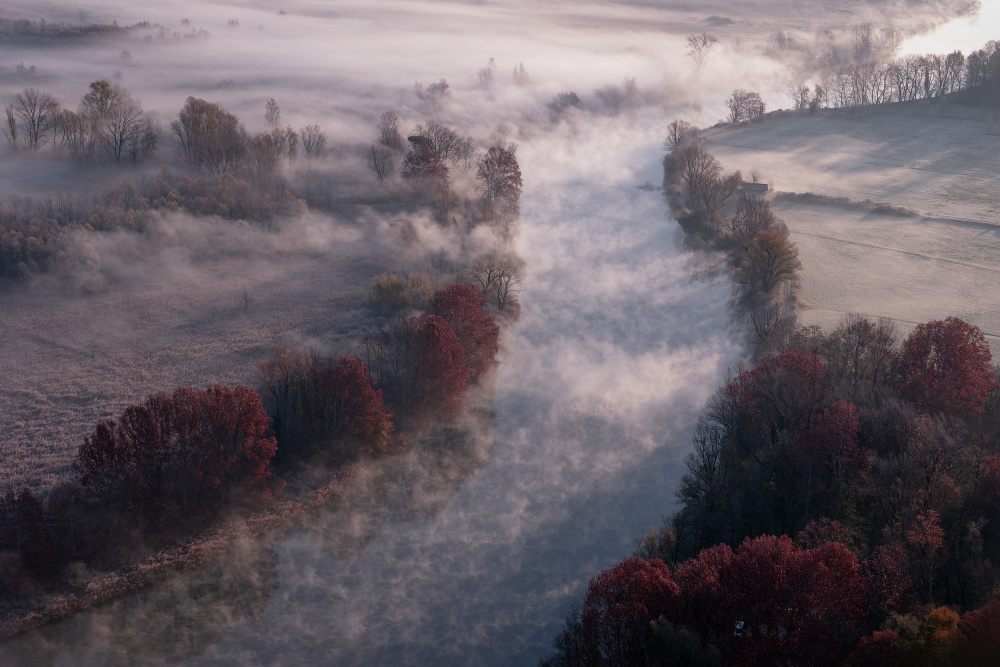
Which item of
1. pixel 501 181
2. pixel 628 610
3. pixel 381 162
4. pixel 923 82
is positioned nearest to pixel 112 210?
pixel 381 162

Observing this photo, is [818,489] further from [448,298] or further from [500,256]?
[500,256]

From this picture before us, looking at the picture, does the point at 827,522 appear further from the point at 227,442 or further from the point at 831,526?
the point at 227,442

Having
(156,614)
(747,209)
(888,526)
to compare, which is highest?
(747,209)

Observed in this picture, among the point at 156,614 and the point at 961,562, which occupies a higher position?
the point at 961,562

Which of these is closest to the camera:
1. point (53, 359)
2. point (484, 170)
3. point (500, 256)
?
point (53, 359)

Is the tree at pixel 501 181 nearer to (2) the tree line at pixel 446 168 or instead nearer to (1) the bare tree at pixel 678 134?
(2) the tree line at pixel 446 168

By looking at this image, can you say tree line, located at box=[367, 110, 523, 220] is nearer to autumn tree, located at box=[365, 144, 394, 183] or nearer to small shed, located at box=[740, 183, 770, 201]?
autumn tree, located at box=[365, 144, 394, 183]

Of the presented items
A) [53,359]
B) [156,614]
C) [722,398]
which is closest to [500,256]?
[722,398]

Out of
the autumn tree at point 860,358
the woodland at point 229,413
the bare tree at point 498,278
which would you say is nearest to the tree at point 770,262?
the autumn tree at point 860,358
